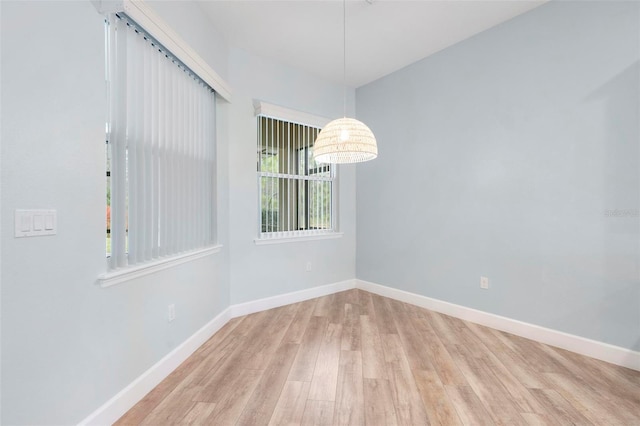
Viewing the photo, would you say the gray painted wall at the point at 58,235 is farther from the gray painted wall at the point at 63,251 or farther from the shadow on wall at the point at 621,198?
the shadow on wall at the point at 621,198

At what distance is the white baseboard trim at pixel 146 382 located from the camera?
1.57 m

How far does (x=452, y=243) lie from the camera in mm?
3279

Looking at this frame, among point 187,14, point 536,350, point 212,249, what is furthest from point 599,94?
point 212,249

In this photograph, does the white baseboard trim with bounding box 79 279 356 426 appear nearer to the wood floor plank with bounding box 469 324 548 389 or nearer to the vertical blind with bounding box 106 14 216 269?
the vertical blind with bounding box 106 14 216 269

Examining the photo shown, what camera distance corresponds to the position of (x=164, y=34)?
6.62 feet

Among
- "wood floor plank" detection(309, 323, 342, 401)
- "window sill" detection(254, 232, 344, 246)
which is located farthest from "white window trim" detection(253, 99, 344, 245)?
"wood floor plank" detection(309, 323, 342, 401)

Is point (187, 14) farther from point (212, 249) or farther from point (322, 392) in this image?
point (322, 392)

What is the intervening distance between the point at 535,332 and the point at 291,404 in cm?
230

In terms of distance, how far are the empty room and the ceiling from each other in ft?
0.10

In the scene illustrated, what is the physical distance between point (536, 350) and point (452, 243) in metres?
1.21

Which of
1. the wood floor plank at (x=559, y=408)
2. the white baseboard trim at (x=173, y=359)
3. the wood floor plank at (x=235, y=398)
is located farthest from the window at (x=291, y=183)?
the wood floor plank at (x=559, y=408)

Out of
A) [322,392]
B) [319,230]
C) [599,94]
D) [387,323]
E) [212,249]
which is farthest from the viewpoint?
[319,230]

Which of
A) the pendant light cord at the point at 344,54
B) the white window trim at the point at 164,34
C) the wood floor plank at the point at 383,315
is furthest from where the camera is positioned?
the wood floor plank at the point at 383,315

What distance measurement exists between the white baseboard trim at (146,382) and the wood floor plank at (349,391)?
124 cm
